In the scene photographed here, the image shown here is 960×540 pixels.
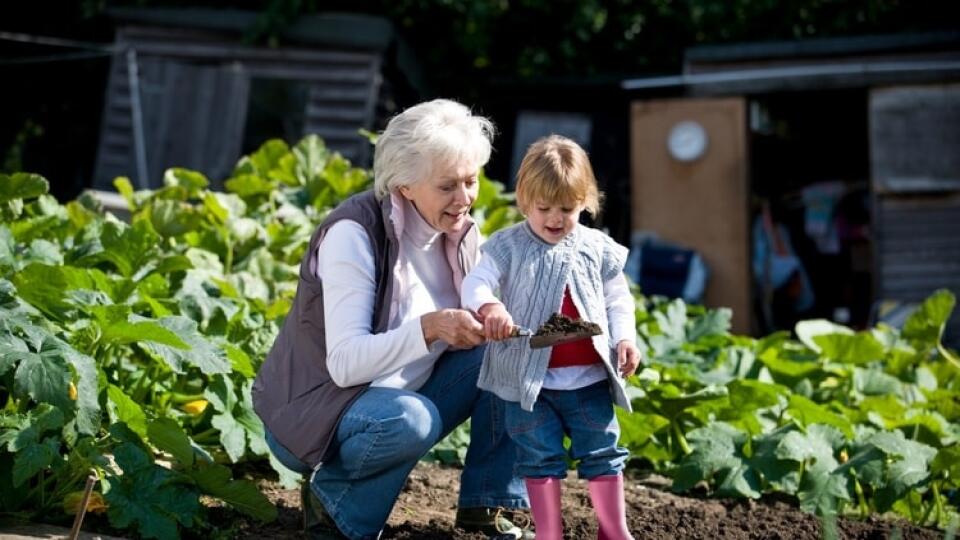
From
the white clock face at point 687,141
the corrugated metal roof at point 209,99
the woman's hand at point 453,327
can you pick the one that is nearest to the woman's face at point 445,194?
the woman's hand at point 453,327

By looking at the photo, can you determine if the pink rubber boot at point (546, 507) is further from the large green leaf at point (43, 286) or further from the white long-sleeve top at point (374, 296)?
the large green leaf at point (43, 286)

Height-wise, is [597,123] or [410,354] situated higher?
[597,123]

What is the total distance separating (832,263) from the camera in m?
12.0

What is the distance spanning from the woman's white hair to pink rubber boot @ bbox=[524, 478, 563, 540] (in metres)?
0.73

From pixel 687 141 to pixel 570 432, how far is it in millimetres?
8257

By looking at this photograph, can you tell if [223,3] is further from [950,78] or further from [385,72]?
[950,78]

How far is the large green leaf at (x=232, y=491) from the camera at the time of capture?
120 inches

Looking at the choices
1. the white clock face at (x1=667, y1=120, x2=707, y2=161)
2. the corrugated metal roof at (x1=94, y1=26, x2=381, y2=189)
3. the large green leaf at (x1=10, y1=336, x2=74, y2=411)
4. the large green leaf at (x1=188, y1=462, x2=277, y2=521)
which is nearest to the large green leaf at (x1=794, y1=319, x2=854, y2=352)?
the large green leaf at (x1=188, y1=462, x2=277, y2=521)

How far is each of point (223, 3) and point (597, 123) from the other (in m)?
3.82

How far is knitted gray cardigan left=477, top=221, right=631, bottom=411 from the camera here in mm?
2914

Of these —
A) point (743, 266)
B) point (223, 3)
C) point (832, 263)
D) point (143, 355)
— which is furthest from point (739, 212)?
point (143, 355)

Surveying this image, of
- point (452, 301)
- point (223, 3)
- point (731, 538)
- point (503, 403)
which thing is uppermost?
point (223, 3)

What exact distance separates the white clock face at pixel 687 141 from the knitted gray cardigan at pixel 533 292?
26.6 feet

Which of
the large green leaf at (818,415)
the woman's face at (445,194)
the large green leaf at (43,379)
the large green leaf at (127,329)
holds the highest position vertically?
the woman's face at (445,194)
